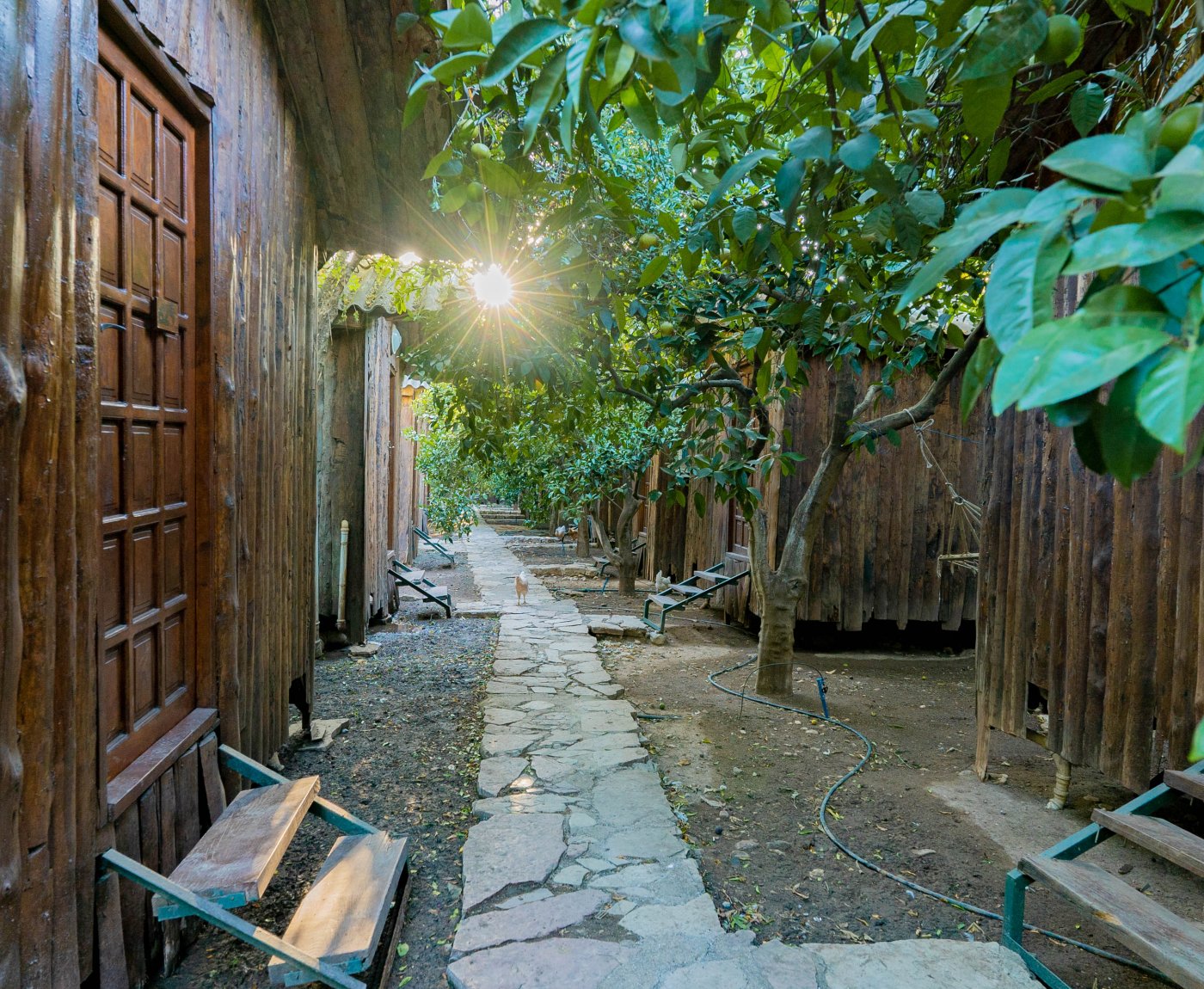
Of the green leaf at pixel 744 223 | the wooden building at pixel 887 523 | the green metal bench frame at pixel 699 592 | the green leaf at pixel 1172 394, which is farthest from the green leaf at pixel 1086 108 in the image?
the green metal bench frame at pixel 699 592

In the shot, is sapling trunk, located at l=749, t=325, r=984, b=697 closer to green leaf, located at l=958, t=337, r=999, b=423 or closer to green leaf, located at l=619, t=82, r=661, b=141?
green leaf, located at l=619, t=82, r=661, b=141

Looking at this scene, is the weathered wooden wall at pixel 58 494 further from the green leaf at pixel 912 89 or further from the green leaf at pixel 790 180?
the green leaf at pixel 912 89

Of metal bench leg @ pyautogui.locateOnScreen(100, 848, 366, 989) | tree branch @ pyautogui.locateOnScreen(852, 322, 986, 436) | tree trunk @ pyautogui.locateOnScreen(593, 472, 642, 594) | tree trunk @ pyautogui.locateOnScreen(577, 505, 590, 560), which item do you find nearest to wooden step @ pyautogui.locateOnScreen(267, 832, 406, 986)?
metal bench leg @ pyautogui.locateOnScreen(100, 848, 366, 989)

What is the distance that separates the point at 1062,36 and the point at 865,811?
3614mm

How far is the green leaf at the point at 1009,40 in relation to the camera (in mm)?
1244

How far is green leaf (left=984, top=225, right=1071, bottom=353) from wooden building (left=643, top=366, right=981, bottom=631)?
284 inches

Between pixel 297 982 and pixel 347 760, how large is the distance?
8.04ft

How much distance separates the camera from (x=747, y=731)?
5.25 m

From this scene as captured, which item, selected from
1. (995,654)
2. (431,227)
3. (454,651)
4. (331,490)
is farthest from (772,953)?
(331,490)

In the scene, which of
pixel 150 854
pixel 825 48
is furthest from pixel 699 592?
pixel 825 48

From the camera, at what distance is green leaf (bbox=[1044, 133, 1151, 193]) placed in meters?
0.65

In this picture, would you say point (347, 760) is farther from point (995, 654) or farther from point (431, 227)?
point (995, 654)

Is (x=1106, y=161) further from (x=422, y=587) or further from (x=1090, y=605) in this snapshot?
(x=422, y=587)

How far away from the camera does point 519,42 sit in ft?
3.78
